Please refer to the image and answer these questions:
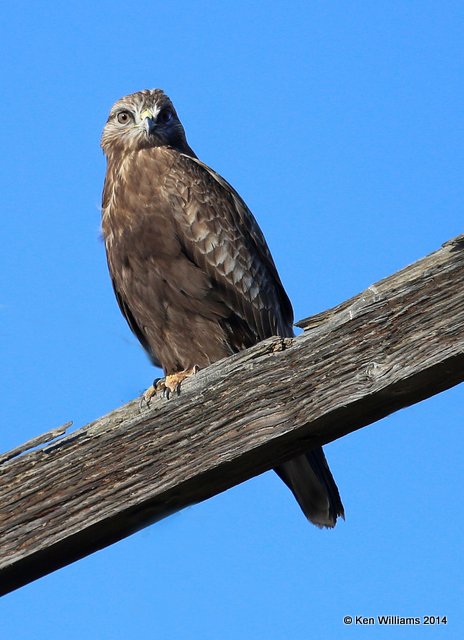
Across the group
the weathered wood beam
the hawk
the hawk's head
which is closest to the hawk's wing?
the hawk

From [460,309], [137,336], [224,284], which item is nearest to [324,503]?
[224,284]

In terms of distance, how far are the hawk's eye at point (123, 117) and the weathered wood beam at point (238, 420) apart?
15.4 ft

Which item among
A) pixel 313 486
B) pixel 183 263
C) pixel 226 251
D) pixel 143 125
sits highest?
pixel 143 125

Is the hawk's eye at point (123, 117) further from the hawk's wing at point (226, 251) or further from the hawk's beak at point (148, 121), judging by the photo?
the hawk's wing at point (226, 251)

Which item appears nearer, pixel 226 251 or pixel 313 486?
pixel 313 486

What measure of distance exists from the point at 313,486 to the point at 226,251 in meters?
1.71

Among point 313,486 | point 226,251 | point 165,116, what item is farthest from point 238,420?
point 165,116

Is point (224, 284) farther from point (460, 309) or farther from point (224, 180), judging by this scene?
point (460, 309)

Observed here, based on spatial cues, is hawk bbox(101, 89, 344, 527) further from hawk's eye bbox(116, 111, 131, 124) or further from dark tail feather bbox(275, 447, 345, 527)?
dark tail feather bbox(275, 447, 345, 527)

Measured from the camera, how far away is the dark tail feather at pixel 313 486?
14.6 feet

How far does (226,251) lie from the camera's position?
18.9 feet

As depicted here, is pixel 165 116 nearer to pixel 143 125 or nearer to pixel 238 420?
pixel 143 125

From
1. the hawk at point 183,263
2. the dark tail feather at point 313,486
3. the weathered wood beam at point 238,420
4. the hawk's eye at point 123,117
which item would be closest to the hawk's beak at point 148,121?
the hawk's eye at point 123,117

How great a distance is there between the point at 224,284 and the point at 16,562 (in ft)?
11.8
